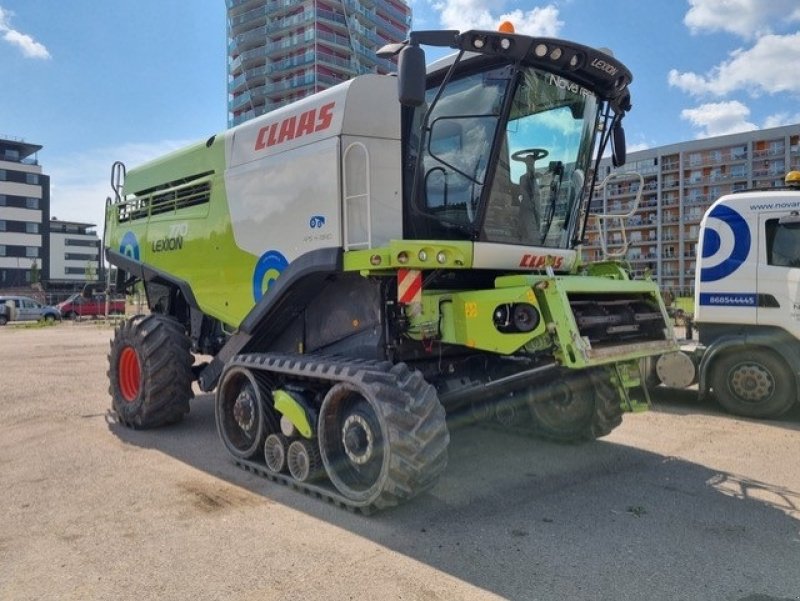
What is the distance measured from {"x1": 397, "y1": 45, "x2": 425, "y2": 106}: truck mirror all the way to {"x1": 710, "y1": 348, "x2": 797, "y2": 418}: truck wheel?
19.3 feet

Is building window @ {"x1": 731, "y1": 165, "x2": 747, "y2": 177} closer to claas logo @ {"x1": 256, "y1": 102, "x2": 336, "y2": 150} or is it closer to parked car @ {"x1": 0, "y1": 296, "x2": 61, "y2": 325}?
parked car @ {"x1": 0, "y1": 296, "x2": 61, "y2": 325}

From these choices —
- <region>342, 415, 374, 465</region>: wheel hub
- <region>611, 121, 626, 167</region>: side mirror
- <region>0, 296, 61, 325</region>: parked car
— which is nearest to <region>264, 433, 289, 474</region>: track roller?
<region>342, 415, 374, 465</region>: wheel hub

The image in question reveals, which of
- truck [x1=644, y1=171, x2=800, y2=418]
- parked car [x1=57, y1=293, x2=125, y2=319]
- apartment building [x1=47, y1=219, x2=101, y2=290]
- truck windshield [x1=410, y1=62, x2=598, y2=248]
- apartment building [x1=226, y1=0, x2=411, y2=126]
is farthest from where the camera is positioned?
apartment building [x1=47, y1=219, x2=101, y2=290]

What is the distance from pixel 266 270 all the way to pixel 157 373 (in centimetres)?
196

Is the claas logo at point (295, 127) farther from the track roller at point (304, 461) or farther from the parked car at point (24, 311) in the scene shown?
the parked car at point (24, 311)

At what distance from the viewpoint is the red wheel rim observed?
6.95m

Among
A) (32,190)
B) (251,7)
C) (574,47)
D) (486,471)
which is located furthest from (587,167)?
(32,190)

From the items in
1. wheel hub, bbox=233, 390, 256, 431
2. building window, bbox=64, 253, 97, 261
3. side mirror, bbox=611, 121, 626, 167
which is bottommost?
wheel hub, bbox=233, 390, 256, 431

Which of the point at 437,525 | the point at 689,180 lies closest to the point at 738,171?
the point at 689,180

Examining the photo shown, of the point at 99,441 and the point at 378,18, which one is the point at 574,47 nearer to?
the point at 99,441

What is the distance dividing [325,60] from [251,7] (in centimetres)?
1591

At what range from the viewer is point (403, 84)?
3885 millimetres

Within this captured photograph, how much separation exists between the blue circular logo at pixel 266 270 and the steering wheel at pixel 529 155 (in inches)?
82.4

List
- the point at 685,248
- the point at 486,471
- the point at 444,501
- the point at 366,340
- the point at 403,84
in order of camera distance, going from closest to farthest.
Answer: the point at 403,84, the point at 444,501, the point at 366,340, the point at 486,471, the point at 685,248
